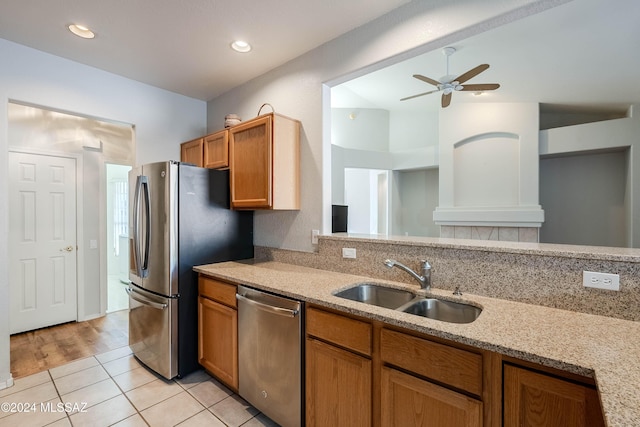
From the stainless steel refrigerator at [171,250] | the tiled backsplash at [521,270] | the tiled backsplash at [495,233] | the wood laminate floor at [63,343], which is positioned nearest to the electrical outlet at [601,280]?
the tiled backsplash at [521,270]

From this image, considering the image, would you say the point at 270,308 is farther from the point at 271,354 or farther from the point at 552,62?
the point at 552,62

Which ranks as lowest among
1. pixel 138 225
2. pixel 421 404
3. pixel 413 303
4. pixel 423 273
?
pixel 421 404

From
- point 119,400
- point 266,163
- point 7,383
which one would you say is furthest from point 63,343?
point 266,163

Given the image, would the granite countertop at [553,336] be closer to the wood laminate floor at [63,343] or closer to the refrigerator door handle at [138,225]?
the refrigerator door handle at [138,225]

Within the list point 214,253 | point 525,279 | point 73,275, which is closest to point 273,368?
point 214,253

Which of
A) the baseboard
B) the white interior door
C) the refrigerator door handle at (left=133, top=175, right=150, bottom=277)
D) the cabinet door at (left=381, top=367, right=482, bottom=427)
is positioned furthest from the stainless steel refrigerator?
the cabinet door at (left=381, top=367, right=482, bottom=427)

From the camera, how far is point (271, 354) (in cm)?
184

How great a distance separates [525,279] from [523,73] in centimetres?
316

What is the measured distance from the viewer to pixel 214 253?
8.55ft

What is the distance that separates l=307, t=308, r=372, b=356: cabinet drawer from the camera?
1426 millimetres

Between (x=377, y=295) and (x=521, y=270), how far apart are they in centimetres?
84

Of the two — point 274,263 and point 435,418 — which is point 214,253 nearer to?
point 274,263

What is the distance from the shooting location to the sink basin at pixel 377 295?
1844mm

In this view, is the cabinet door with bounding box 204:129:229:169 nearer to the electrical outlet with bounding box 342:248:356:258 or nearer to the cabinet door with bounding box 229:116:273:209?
the cabinet door with bounding box 229:116:273:209
